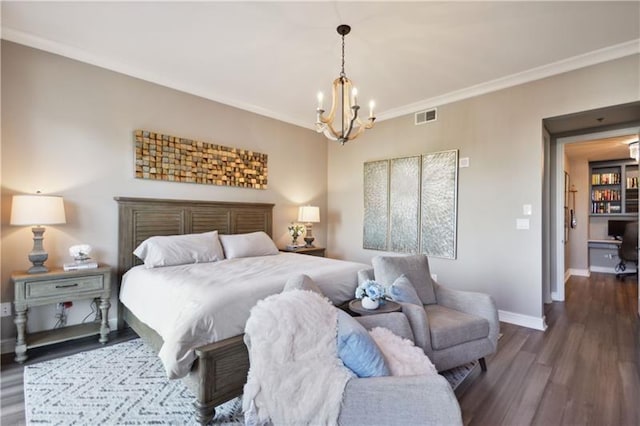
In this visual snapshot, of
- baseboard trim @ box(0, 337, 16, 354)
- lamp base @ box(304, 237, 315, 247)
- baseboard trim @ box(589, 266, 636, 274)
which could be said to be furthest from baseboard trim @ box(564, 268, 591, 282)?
baseboard trim @ box(0, 337, 16, 354)

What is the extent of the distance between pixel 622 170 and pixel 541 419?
287 inches

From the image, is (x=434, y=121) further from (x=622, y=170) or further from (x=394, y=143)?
(x=622, y=170)

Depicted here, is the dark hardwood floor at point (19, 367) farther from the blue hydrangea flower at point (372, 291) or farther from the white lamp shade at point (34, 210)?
the blue hydrangea flower at point (372, 291)

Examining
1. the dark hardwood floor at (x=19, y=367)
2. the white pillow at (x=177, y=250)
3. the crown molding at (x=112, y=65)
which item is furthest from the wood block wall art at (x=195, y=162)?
the dark hardwood floor at (x=19, y=367)

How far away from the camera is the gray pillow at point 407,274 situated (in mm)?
2709

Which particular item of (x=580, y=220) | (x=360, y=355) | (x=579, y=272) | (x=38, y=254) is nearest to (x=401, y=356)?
(x=360, y=355)

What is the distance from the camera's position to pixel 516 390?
86.4 inches

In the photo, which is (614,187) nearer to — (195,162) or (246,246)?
(246,246)

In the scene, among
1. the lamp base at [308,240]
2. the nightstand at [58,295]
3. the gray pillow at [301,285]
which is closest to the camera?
the gray pillow at [301,285]

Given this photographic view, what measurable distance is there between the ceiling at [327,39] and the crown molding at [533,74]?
0.01 m

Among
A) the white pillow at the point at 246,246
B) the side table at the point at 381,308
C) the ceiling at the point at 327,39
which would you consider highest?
the ceiling at the point at 327,39

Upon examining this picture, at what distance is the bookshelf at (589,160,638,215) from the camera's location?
21.3 feet

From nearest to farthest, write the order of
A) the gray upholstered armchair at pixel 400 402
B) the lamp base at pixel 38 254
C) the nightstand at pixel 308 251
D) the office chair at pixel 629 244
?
the gray upholstered armchair at pixel 400 402
the lamp base at pixel 38 254
the nightstand at pixel 308 251
the office chair at pixel 629 244

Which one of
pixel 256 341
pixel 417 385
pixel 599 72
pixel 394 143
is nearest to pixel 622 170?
pixel 599 72
